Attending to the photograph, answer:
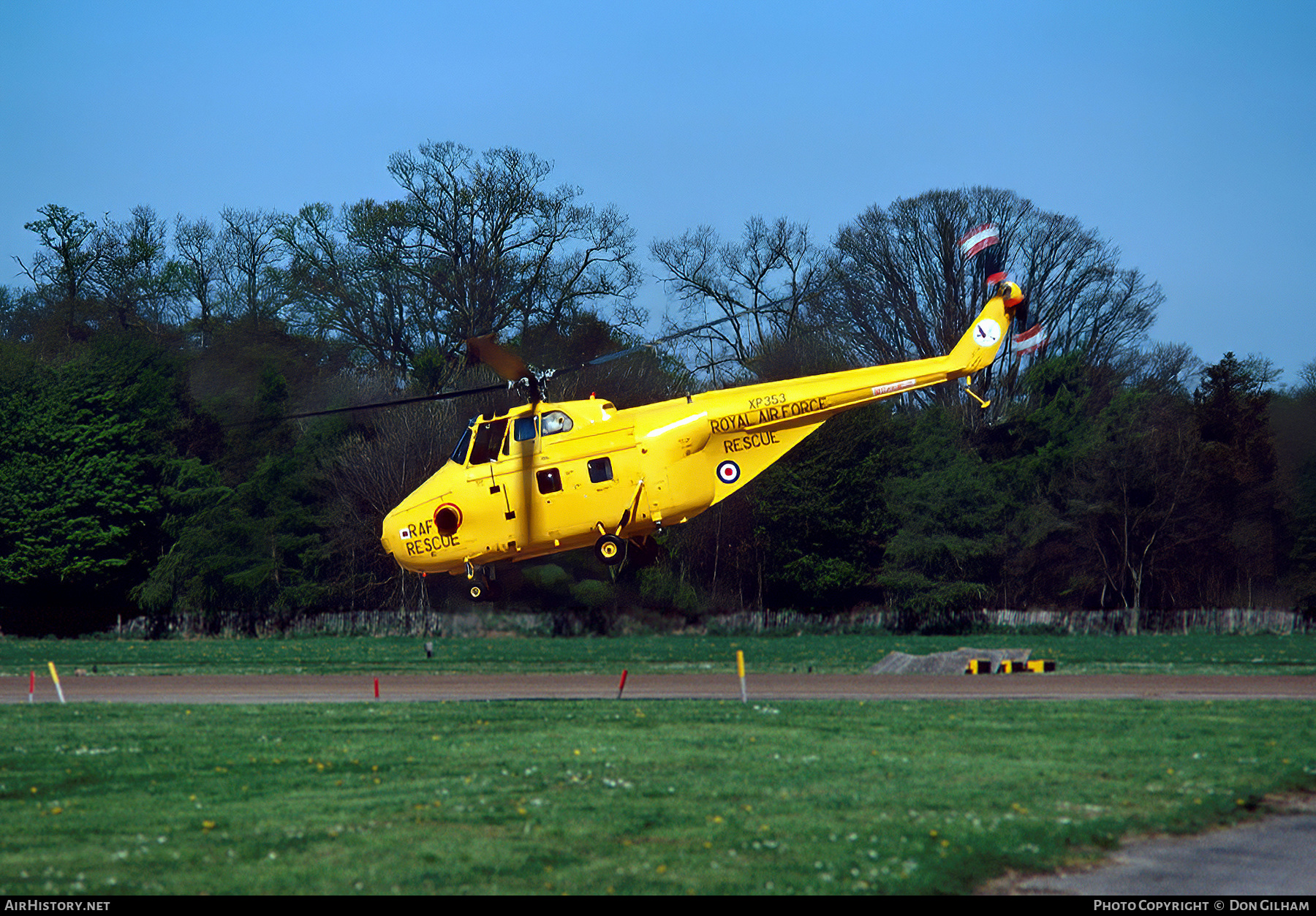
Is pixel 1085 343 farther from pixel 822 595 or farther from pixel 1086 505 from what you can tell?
pixel 822 595

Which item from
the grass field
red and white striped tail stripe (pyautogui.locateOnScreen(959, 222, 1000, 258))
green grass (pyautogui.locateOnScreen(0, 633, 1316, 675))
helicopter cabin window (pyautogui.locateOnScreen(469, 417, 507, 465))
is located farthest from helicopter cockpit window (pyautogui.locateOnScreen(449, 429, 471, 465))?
red and white striped tail stripe (pyautogui.locateOnScreen(959, 222, 1000, 258))

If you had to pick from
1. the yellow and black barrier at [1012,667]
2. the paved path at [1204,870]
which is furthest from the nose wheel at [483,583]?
the paved path at [1204,870]

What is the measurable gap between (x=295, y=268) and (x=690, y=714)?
2414 inches

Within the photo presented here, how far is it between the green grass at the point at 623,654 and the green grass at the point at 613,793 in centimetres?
1390

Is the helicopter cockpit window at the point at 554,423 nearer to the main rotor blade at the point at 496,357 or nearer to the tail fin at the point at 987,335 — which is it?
the main rotor blade at the point at 496,357

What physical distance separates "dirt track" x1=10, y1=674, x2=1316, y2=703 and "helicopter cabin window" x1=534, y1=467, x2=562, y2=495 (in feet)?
16.2

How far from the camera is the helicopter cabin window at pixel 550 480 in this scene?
32719mm

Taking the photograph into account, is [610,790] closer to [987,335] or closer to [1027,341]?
[987,335]

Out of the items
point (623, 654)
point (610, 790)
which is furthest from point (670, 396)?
point (610, 790)

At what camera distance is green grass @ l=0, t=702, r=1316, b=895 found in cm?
1336

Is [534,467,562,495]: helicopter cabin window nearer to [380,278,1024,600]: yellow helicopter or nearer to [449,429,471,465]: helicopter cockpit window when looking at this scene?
[380,278,1024,600]: yellow helicopter

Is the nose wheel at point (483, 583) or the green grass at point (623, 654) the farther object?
the green grass at point (623, 654)

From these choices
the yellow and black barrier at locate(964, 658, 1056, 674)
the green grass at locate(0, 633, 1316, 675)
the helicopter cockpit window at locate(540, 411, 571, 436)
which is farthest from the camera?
the green grass at locate(0, 633, 1316, 675)
